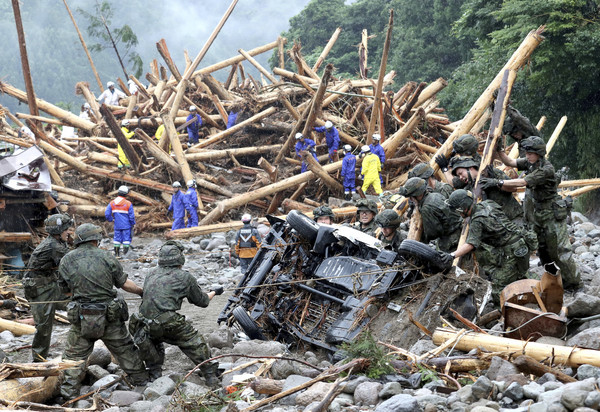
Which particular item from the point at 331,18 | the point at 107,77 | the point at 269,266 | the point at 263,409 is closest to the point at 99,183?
the point at 269,266

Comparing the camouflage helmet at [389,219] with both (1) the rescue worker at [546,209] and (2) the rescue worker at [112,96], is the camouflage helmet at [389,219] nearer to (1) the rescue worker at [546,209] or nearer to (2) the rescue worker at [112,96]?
(1) the rescue worker at [546,209]

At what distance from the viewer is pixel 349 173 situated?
16.1m

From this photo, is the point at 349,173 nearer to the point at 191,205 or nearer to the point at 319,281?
the point at 191,205

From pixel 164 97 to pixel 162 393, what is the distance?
57.4 ft

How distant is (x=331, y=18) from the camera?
40.3 m

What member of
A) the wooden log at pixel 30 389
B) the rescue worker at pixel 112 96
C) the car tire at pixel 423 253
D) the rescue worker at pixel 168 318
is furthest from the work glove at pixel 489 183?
the rescue worker at pixel 112 96

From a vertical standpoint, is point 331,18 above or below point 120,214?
above

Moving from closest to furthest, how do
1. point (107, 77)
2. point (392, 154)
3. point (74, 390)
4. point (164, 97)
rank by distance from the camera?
1. point (74, 390)
2. point (392, 154)
3. point (164, 97)
4. point (107, 77)

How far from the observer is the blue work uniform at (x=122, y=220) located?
14.5 m

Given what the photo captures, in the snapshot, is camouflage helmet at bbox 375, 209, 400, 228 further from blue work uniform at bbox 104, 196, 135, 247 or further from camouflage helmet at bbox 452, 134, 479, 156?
blue work uniform at bbox 104, 196, 135, 247

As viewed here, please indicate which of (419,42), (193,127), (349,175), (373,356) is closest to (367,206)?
(373,356)

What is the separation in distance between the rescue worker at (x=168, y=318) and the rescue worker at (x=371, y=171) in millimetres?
9369

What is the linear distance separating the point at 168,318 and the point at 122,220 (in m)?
8.33

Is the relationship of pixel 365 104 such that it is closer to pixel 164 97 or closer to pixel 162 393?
pixel 164 97
